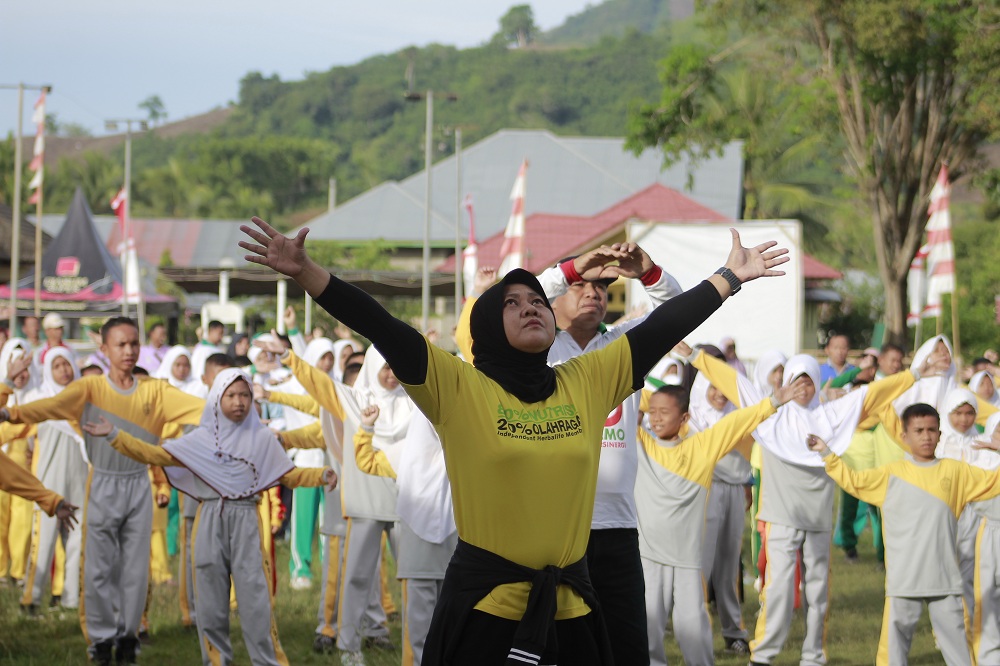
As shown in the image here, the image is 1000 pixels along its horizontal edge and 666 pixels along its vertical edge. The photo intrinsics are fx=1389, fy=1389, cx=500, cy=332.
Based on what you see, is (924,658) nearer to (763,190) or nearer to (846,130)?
(846,130)

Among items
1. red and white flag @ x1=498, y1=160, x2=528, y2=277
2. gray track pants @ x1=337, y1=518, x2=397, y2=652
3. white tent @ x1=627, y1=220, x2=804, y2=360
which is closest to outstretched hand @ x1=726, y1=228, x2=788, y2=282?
gray track pants @ x1=337, y1=518, x2=397, y2=652

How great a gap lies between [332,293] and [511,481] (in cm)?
83

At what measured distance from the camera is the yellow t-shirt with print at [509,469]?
440cm

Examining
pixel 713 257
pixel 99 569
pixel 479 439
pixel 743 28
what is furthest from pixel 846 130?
pixel 479 439

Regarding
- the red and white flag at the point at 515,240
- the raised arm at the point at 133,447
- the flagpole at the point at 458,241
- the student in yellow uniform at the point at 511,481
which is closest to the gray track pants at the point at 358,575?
the raised arm at the point at 133,447

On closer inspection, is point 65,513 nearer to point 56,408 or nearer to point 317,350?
point 56,408

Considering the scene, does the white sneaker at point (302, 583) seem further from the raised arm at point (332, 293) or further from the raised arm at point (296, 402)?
the raised arm at point (332, 293)

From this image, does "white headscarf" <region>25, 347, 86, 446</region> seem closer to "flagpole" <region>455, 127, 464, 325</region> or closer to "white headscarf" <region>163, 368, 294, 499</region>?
"white headscarf" <region>163, 368, 294, 499</region>

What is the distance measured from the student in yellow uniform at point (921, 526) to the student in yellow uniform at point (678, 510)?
64cm

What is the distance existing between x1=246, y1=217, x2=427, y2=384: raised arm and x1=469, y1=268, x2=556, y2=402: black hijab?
366 millimetres

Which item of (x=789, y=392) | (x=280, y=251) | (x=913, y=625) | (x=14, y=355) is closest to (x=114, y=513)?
(x=14, y=355)

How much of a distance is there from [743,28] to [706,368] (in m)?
17.4

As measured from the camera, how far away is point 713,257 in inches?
806

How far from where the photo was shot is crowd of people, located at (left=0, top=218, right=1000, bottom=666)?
443 centimetres
